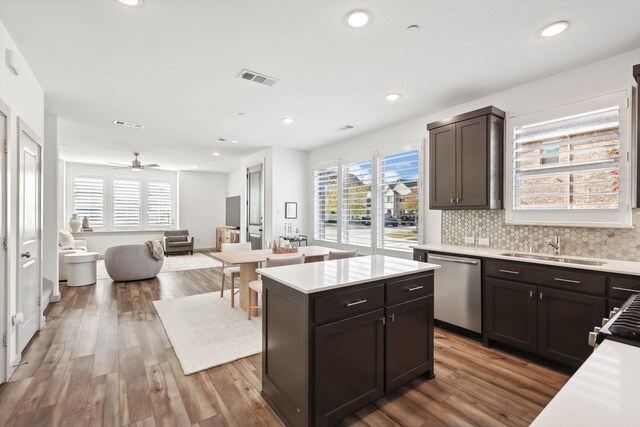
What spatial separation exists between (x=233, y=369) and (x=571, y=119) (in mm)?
4001

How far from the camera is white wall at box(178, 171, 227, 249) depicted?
400 inches

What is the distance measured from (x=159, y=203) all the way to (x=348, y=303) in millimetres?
9735

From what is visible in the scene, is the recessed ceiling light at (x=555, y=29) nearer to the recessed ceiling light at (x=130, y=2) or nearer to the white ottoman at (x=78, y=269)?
the recessed ceiling light at (x=130, y=2)

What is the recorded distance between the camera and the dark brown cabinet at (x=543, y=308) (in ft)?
7.97

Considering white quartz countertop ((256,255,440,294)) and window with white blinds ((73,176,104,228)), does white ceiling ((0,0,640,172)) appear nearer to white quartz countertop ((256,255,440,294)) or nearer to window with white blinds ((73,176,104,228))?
white quartz countertop ((256,255,440,294))

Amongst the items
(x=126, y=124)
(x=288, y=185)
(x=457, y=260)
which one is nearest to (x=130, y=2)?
(x=126, y=124)

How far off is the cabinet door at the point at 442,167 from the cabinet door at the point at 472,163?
67mm

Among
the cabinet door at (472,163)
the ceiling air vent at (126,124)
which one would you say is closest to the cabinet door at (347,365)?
the cabinet door at (472,163)

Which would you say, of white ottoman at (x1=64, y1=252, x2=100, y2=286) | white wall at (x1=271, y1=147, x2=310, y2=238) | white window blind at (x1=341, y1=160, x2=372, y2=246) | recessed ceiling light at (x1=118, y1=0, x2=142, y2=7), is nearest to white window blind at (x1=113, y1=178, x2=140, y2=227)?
white ottoman at (x1=64, y1=252, x2=100, y2=286)

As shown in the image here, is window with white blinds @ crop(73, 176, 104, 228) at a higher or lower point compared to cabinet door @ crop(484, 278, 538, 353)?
higher

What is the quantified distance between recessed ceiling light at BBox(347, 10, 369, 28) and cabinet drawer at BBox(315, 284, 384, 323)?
6.36 feet

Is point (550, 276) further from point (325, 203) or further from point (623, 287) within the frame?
point (325, 203)

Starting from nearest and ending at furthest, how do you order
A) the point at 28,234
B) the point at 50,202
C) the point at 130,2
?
the point at 130,2
the point at 28,234
the point at 50,202

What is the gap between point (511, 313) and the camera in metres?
2.89
